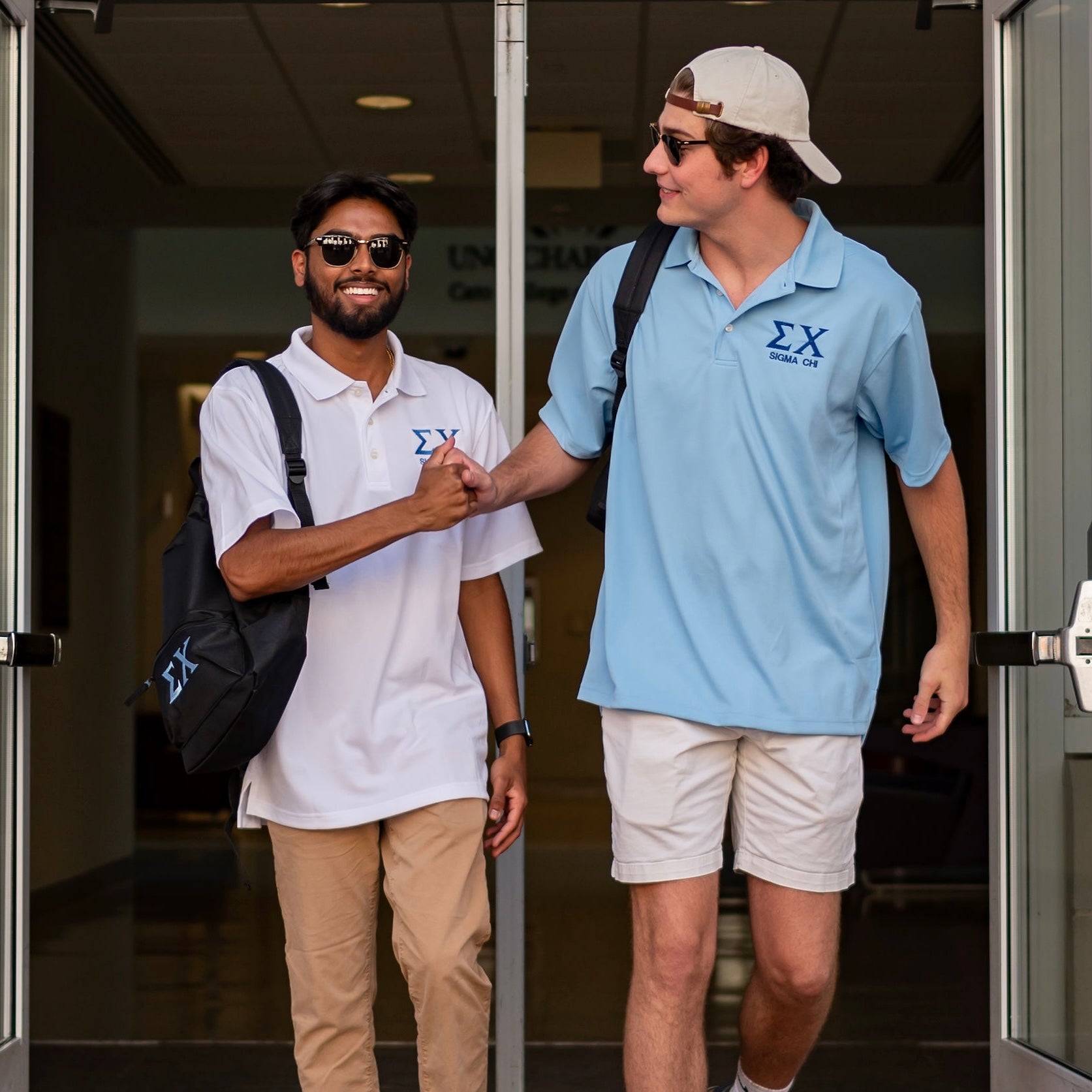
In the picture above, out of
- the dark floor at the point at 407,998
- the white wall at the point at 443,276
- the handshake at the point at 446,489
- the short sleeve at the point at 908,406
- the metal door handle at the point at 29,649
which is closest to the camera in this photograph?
the handshake at the point at 446,489

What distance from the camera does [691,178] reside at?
272 cm

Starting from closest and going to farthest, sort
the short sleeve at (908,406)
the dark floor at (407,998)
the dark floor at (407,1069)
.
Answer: the short sleeve at (908,406), the dark floor at (407,1069), the dark floor at (407,998)

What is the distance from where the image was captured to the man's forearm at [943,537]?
295 centimetres

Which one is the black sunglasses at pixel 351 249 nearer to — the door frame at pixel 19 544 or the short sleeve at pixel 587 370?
the short sleeve at pixel 587 370

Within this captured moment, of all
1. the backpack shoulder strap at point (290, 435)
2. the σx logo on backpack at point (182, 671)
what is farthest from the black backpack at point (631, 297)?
the σx logo on backpack at point (182, 671)

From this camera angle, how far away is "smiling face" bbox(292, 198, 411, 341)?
2846mm

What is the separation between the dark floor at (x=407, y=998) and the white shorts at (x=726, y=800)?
1682mm

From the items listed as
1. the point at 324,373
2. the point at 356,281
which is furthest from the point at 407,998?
the point at 356,281

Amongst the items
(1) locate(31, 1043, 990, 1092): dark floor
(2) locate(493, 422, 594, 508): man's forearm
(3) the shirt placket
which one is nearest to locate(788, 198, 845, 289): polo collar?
(2) locate(493, 422, 594, 508): man's forearm

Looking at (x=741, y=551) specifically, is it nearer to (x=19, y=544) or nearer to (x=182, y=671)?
(x=182, y=671)

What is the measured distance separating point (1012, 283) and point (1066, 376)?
0.99 ft

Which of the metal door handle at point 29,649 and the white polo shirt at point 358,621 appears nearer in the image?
the white polo shirt at point 358,621

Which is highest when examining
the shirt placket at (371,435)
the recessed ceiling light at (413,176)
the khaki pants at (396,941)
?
the recessed ceiling light at (413,176)

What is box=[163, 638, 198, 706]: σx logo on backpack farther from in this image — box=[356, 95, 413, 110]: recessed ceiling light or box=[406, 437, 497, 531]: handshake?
box=[356, 95, 413, 110]: recessed ceiling light
